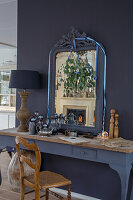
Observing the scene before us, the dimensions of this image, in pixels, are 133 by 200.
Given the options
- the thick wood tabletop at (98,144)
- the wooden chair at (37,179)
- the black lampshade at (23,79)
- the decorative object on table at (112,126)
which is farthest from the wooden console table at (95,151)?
the black lampshade at (23,79)

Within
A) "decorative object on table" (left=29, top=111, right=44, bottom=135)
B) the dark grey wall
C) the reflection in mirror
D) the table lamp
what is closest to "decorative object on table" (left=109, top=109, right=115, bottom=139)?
the dark grey wall

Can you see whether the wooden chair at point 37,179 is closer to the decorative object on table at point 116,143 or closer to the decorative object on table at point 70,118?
the decorative object on table at point 116,143

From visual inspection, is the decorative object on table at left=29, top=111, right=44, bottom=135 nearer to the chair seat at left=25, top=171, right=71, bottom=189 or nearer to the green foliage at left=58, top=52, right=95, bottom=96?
the green foliage at left=58, top=52, right=95, bottom=96

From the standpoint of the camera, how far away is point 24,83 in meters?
3.47

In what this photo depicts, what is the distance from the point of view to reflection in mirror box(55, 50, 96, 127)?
335 cm

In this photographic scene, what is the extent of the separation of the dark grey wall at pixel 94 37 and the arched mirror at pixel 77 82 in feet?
0.35

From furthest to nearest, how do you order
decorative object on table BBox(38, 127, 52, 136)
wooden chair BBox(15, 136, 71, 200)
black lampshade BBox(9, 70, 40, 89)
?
black lampshade BBox(9, 70, 40, 89) → decorative object on table BBox(38, 127, 52, 136) → wooden chair BBox(15, 136, 71, 200)

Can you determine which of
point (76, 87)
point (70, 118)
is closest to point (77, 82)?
point (76, 87)

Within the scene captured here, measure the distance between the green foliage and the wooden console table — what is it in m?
0.73

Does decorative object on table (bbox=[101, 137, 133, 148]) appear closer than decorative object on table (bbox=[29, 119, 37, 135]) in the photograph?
Yes

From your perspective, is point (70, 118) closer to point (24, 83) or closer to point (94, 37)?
point (24, 83)

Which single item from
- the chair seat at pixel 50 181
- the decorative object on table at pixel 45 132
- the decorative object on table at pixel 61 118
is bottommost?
the chair seat at pixel 50 181

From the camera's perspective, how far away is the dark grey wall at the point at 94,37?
10.3 ft

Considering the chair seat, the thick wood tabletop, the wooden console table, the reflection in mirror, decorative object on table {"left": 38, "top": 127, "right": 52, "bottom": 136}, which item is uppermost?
the reflection in mirror
